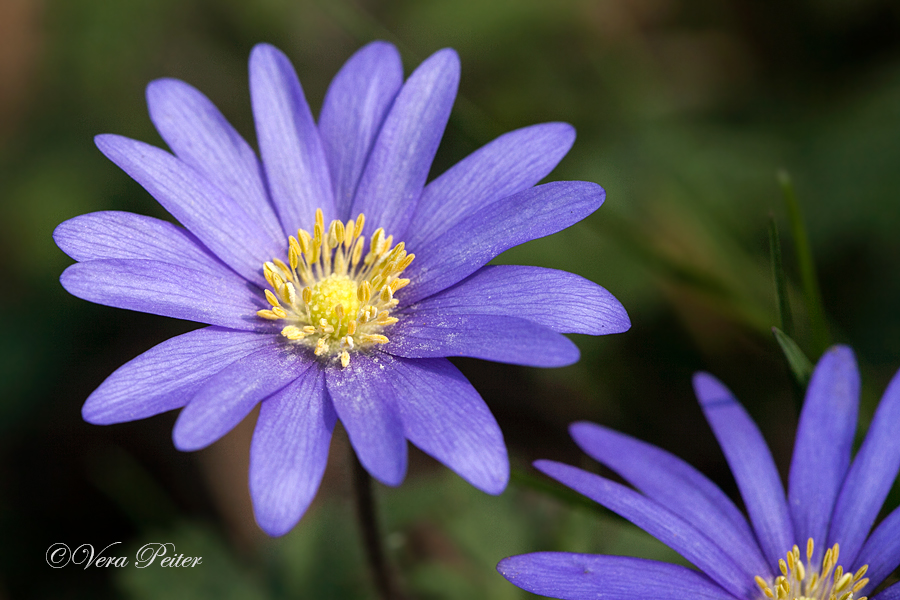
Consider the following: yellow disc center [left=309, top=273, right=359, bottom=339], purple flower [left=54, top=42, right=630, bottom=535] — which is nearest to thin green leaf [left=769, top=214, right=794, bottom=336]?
purple flower [left=54, top=42, right=630, bottom=535]

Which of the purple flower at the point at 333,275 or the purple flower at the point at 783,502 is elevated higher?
the purple flower at the point at 333,275

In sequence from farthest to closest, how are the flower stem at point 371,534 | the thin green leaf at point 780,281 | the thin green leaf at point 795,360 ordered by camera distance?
1. the flower stem at point 371,534
2. the thin green leaf at point 780,281
3. the thin green leaf at point 795,360

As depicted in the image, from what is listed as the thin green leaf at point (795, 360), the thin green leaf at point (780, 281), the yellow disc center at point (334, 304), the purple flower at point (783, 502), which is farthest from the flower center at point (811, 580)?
the yellow disc center at point (334, 304)

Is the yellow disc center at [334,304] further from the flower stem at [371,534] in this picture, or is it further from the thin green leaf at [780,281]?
the thin green leaf at [780,281]

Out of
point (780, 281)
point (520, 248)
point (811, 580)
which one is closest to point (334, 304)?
point (780, 281)

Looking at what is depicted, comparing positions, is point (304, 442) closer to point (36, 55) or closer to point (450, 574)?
point (450, 574)

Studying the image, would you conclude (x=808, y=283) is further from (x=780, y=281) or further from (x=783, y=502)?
(x=783, y=502)

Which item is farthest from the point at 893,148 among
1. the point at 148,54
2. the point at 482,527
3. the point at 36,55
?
the point at 36,55
